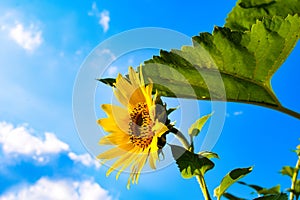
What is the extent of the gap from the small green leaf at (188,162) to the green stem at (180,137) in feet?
0.15

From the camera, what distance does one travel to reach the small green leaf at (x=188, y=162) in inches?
32.7

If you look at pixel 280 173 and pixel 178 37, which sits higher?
pixel 280 173

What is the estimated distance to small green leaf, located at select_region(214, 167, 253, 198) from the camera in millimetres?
924

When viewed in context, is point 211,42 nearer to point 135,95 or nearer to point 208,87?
point 208,87

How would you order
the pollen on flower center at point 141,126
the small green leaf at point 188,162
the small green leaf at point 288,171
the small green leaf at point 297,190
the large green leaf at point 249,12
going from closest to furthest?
the small green leaf at point 188,162 → the pollen on flower center at point 141,126 → the large green leaf at point 249,12 → the small green leaf at point 297,190 → the small green leaf at point 288,171

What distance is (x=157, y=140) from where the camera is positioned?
3.13ft

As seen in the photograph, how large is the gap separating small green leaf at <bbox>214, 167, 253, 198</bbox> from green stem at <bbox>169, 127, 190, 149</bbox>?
110mm

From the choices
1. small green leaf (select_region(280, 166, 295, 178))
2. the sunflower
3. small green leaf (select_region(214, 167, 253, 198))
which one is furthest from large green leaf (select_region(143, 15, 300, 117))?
small green leaf (select_region(280, 166, 295, 178))

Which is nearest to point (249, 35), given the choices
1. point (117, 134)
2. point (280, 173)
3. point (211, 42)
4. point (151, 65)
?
A: point (211, 42)

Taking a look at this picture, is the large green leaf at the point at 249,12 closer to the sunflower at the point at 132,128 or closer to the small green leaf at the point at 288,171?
the sunflower at the point at 132,128

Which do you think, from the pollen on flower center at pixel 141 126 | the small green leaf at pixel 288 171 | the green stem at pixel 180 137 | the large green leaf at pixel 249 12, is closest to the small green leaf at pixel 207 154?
the green stem at pixel 180 137

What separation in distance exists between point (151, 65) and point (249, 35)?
206 mm

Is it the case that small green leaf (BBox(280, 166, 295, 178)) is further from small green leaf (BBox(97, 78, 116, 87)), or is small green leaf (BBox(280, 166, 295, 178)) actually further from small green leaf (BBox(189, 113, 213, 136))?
small green leaf (BBox(97, 78, 116, 87))

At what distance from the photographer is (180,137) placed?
0.92 m
